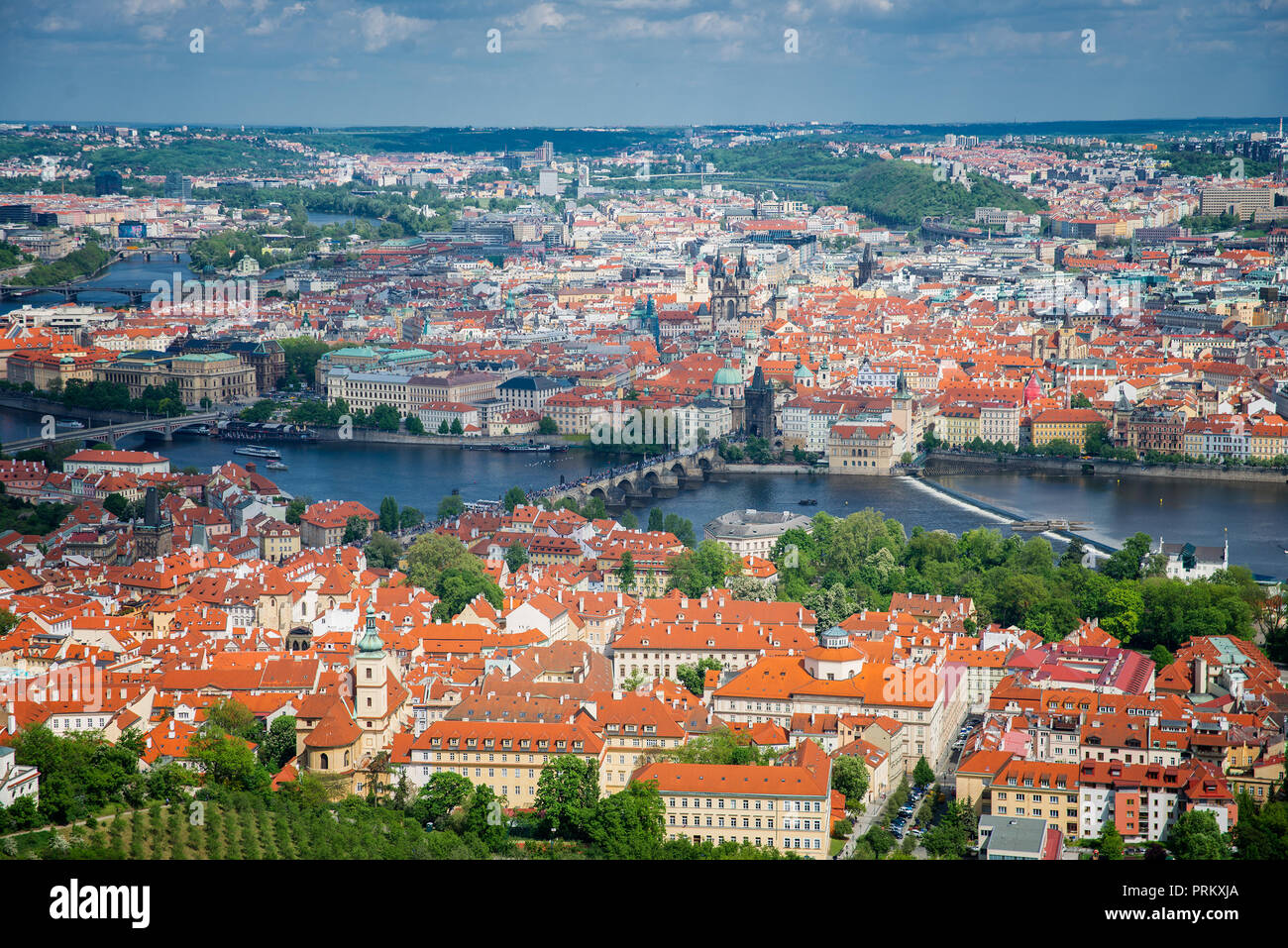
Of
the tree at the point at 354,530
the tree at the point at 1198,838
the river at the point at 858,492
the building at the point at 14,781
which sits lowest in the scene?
the river at the point at 858,492

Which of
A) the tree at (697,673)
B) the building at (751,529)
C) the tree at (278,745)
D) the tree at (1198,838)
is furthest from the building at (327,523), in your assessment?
the tree at (1198,838)

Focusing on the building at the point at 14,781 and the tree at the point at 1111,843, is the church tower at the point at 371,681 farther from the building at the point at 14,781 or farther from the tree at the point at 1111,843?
the tree at the point at 1111,843

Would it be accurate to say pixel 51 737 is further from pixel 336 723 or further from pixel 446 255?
pixel 446 255

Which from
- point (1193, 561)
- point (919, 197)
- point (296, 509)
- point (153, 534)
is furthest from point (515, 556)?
point (919, 197)

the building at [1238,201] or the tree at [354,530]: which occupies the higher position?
the building at [1238,201]
